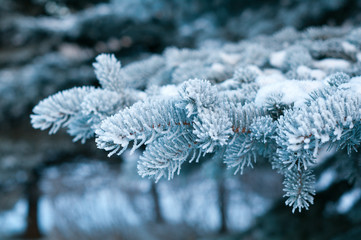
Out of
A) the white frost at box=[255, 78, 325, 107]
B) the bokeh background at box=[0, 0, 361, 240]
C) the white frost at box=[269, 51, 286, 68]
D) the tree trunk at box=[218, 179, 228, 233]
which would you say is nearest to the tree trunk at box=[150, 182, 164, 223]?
the bokeh background at box=[0, 0, 361, 240]

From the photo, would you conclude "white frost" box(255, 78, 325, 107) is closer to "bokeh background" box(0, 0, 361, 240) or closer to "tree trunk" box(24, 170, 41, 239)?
"bokeh background" box(0, 0, 361, 240)

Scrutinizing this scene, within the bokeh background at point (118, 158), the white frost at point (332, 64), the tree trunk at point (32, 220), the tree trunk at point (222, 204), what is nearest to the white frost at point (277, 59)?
the white frost at point (332, 64)

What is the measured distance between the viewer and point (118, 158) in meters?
4.21

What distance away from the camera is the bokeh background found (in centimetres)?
184

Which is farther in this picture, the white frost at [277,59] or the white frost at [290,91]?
the white frost at [277,59]

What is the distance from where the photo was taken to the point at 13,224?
4992 mm

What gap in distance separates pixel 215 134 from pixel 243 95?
10.1 inches

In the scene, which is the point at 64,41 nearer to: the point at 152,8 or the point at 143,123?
the point at 152,8

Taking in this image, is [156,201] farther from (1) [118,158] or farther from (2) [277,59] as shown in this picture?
(2) [277,59]

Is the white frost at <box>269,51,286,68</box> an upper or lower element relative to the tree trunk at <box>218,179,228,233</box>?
upper

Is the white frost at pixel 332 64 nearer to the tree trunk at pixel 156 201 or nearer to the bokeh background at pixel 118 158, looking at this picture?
the bokeh background at pixel 118 158

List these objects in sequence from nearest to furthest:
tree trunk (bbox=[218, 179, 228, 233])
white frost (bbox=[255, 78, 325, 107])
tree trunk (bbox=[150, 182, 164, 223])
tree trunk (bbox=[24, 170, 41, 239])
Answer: white frost (bbox=[255, 78, 325, 107]) < tree trunk (bbox=[24, 170, 41, 239]) < tree trunk (bbox=[218, 179, 228, 233]) < tree trunk (bbox=[150, 182, 164, 223])

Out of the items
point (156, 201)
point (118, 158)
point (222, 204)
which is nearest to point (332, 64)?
point (118, 158)

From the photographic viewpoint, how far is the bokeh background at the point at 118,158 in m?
1.84
